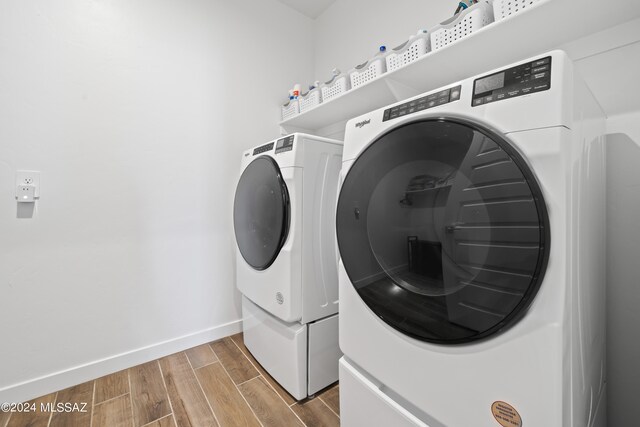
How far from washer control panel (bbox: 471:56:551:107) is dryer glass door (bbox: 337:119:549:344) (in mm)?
71

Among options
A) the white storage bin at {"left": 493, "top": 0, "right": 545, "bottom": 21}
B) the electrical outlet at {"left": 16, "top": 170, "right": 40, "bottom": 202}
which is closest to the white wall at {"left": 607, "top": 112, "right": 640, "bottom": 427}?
the white storage bin at {"left": 493, "top": 0, "right": 545, "bottom": 21}

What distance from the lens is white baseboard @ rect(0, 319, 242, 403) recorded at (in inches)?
47.9

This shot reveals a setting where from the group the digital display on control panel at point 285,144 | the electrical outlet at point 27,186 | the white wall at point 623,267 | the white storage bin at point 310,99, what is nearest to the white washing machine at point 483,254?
the white wall at point 623,267

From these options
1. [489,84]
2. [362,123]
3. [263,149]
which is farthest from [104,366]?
[489,84]

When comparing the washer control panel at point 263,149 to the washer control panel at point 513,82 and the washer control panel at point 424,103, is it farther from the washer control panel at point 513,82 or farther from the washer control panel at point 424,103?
the washer control panel at point 513,82

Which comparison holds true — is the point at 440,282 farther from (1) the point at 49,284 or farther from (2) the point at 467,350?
(1) the point at 49,284

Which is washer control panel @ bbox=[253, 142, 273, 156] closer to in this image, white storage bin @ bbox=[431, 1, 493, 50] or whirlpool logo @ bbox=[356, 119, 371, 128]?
whirlpool logo @ bbox=[356, 119, 371, 128]

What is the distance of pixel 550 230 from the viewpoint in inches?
19.1

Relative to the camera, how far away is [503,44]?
948 mm

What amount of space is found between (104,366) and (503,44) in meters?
2.37

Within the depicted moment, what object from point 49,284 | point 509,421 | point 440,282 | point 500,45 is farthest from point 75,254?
point 500,45

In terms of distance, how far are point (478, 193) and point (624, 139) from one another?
2.51 ft

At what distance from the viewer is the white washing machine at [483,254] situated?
1.60 feet

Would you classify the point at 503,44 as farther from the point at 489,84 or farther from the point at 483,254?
the point at 483,254
